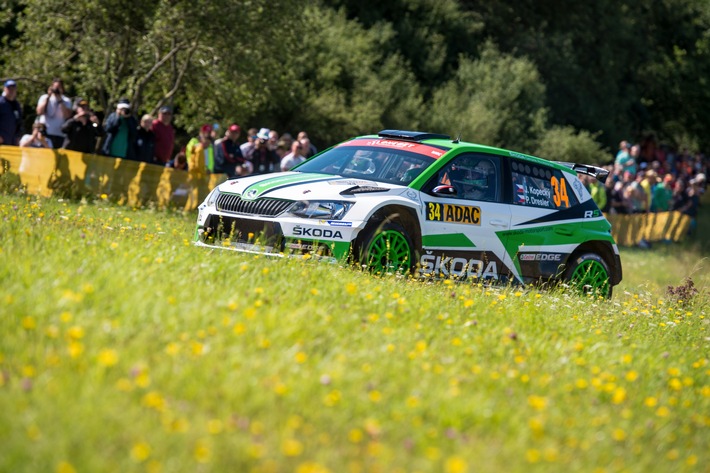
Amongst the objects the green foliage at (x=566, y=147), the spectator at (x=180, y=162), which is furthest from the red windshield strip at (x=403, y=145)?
the green foliage at (x=566, y=147)

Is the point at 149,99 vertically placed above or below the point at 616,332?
above

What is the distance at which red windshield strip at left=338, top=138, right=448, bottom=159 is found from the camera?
1150cm

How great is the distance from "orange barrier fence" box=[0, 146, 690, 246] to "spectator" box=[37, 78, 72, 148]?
134 cm

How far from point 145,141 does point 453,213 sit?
9.36 metres

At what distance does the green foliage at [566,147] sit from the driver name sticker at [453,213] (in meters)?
27.2

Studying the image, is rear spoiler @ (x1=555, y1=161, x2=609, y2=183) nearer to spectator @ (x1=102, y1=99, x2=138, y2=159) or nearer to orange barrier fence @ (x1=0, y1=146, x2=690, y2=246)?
orange barrier fence @ (x1=0, y1=146, x2=690, y2=246)

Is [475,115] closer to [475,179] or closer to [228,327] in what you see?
[475,179]

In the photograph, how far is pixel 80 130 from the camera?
17531 mm

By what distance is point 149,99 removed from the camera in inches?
1007

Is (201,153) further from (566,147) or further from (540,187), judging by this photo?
(566,147)

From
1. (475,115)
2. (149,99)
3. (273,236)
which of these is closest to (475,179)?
(273,236)

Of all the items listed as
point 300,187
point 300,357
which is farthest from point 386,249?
point 300,357

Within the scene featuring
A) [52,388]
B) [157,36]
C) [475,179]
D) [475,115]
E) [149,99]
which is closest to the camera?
[52,388]

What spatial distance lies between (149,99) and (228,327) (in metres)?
19.9
